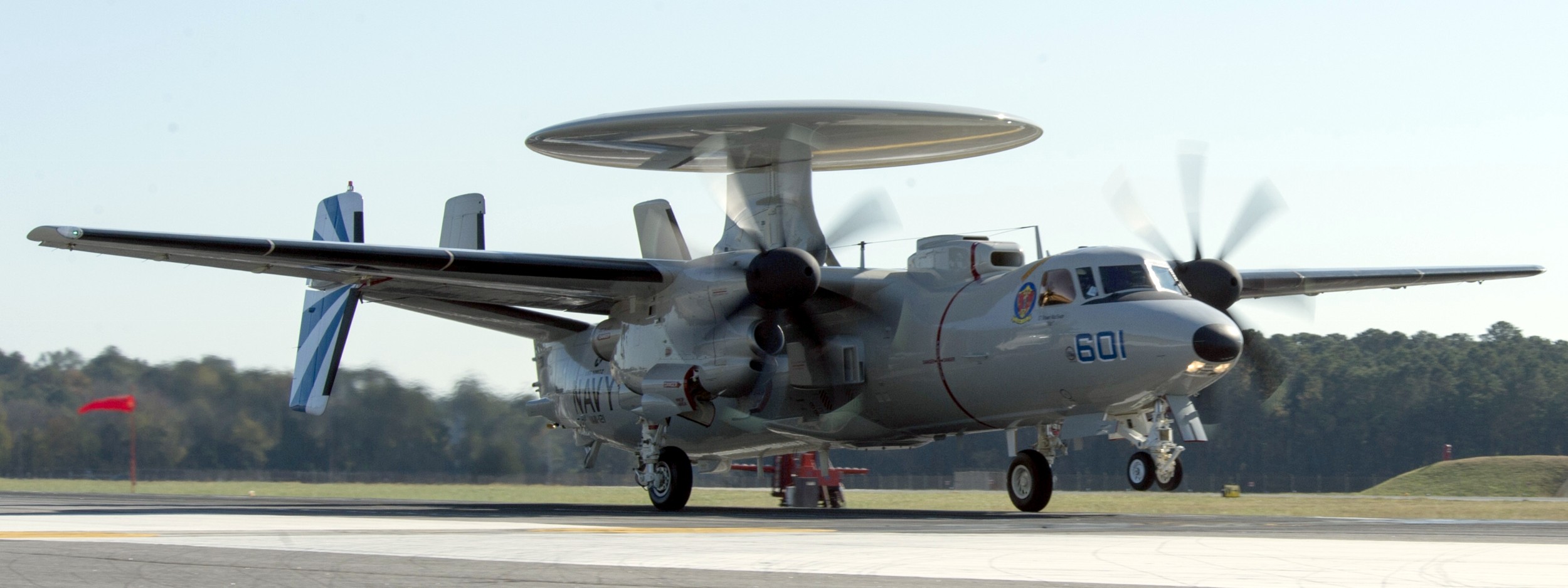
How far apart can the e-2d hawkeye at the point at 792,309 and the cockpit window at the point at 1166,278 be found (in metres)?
0.04

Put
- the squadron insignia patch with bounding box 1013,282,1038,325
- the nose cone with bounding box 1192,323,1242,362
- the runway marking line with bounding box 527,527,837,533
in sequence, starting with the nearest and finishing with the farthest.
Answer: the runway marking line with bounding box 527,527,837,533, the nose cone with bounding box 1192,323,1242,362, the squadron insignia patch with bounding box 1013,282,1038,325

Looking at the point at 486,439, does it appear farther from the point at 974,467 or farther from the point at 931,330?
the point at 974,467

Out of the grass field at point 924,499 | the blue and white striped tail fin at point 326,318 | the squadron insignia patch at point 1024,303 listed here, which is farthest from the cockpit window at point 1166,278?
the blue and white striped tail fin at point 326,318

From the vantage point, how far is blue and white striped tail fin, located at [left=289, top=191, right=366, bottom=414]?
22.1 metres

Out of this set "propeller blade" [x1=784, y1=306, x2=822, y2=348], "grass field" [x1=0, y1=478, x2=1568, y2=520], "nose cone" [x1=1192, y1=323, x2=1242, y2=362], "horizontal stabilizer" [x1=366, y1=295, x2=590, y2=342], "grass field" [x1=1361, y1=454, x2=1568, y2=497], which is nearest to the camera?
"nose cone" [x1=1192, y1=323, x2=1242, y2=362]

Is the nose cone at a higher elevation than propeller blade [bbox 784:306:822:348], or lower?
lower

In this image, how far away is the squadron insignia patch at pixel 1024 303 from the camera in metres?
17.9

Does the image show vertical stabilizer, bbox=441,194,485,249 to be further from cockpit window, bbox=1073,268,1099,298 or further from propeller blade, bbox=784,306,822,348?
cockpit window, bbox=1073,268,1099,298

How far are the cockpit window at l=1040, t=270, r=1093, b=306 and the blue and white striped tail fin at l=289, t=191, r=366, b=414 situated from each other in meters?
9.95

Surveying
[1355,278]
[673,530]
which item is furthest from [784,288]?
[1355,278]

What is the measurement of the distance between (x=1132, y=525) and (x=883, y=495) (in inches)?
734

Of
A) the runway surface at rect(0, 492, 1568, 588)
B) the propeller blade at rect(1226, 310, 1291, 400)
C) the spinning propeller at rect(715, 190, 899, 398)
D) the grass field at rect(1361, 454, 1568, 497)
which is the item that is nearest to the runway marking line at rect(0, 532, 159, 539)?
the runway surface at rect(0, 492, 1568, 588)

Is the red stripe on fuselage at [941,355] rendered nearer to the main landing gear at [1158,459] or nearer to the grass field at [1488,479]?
the main landing gear at [1158,459]

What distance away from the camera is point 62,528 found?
14.1 m
